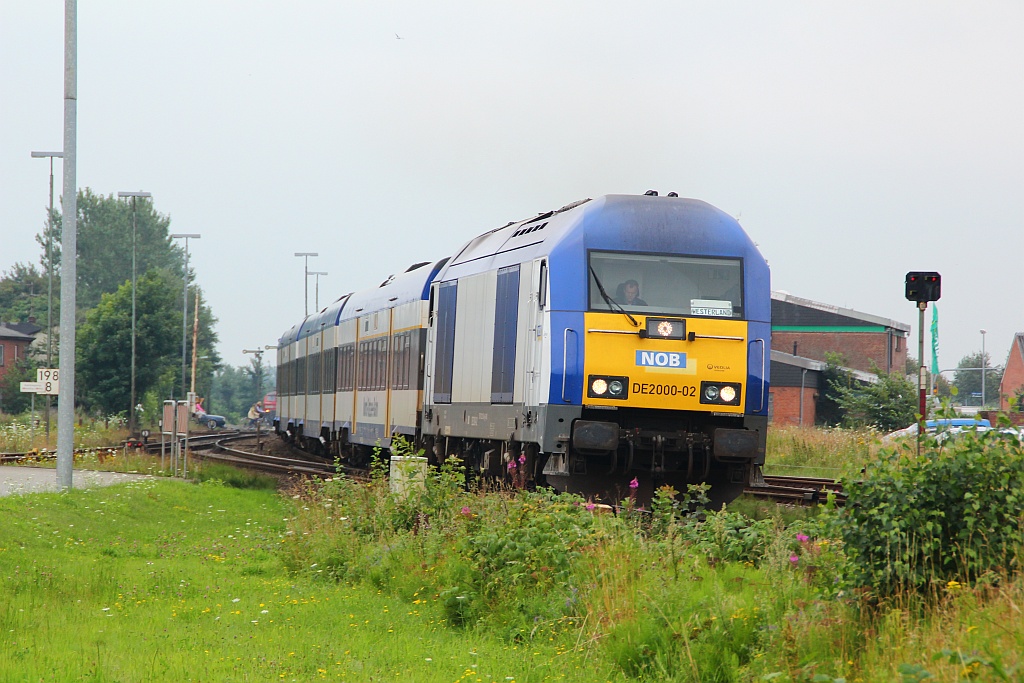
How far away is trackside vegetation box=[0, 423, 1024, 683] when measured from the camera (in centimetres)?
687

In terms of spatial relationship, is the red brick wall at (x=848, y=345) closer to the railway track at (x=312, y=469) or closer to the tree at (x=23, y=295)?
the railway track at (x=312, y=469)

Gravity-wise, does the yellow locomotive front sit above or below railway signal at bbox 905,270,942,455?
below

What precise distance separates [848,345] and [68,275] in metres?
54.0

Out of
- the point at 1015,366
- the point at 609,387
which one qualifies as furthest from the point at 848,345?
the point at 609,387

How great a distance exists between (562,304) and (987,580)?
24.3ft

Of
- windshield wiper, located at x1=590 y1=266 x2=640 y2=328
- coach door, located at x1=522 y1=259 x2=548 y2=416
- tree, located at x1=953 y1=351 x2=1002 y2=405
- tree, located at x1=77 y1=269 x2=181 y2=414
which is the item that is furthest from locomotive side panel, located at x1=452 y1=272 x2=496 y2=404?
tree, located at x1=953 y1=351 x2=1002 y2=405

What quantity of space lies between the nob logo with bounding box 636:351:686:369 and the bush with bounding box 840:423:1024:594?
6.14 m

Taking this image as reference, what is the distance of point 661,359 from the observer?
1359 centimetres

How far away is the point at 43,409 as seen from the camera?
68938mm

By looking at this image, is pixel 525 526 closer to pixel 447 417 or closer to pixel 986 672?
pixel 986 672

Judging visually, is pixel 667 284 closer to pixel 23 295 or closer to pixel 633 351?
pixel 633 351

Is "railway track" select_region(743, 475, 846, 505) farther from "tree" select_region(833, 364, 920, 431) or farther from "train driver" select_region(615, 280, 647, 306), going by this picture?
"tree" select_region(833, 364, 920, 431)

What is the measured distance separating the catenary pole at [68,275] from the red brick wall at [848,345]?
52.2 m

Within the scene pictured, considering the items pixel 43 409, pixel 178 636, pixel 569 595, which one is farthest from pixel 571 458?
pixel 43 409
